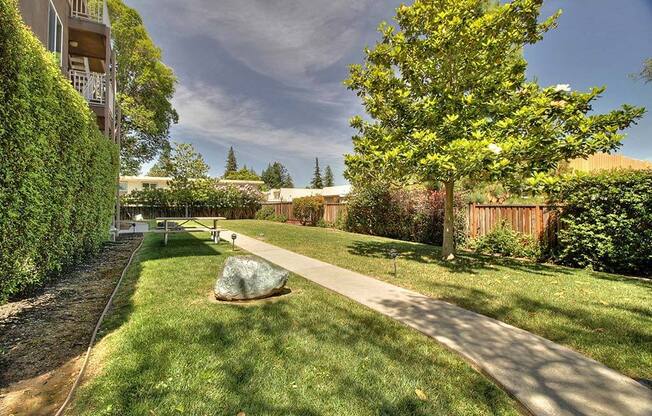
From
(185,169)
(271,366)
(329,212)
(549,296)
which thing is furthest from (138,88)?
(549,296)

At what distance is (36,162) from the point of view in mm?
4199

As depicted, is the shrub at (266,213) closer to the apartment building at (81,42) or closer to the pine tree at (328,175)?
the apartment building at (81,42)

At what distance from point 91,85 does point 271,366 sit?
13.0 m

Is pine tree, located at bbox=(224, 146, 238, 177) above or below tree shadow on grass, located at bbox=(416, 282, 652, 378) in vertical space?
above

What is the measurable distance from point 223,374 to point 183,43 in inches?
617

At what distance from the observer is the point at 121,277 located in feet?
20.0

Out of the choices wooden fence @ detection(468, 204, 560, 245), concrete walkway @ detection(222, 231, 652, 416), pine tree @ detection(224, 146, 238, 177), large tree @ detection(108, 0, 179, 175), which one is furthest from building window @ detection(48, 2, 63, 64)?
pine tree @ detection(224, 146, 238, 177)

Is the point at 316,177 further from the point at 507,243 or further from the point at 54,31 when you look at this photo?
the point at 507,243

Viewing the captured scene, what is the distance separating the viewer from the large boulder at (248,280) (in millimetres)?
4770

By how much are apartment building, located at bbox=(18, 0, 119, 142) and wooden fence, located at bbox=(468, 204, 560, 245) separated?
13431mm

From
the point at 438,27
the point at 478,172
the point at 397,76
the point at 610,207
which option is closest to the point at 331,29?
the point at 397,76

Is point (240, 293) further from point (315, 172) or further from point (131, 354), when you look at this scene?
point (315, 172)

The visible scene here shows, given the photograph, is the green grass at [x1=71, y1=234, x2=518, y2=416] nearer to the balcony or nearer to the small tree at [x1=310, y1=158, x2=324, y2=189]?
the balcony

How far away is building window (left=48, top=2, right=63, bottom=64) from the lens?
8.84 m
